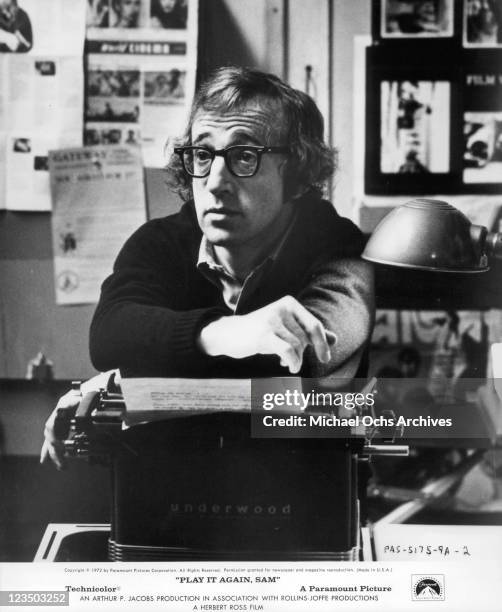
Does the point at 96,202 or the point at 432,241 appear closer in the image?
the point at 432,241

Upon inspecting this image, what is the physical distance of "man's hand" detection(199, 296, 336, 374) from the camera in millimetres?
1031

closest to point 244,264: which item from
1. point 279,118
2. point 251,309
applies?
point 251,309

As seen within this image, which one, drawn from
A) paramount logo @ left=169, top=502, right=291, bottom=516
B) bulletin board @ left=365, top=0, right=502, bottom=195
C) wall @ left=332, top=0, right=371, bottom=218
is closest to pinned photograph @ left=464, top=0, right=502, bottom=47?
bulletin board @ left=365, top=0, right=502, bottom=195

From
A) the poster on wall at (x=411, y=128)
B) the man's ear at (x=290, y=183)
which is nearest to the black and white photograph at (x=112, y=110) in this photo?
the man's ear at (x=290, y=183)

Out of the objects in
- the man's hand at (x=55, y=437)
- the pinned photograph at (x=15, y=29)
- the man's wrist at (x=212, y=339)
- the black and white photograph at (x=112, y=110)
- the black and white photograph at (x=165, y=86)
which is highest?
the pinned photograph at (x=15, y=29)

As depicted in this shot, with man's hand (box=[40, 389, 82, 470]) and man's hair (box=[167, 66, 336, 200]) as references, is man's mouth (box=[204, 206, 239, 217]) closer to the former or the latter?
man's hair (box=[167, 66, 336, 200])

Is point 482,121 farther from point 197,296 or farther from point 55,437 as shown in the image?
point 55,437

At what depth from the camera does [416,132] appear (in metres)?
1.09

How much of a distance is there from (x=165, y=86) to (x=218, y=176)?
15cm

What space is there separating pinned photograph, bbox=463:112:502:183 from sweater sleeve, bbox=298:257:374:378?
20cm

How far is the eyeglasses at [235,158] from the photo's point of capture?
3.36 ft

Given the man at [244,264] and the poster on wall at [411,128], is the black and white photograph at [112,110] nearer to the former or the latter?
the man at [244,264]

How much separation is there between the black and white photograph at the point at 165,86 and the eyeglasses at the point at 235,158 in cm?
9

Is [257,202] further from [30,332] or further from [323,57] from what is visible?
[30,332]
